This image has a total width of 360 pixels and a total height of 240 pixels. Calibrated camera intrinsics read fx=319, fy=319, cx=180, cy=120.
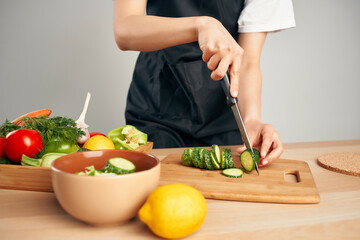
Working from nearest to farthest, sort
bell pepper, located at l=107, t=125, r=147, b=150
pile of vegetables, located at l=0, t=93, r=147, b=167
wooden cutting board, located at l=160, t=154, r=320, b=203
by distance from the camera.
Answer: wooden cutting board, located at l=160, t=154, r=320, b=203 < pile of vegetables, located at l=0, t=93, r=147, b=167 < bell pepper, located at l=107, t=125, r=147, b=150

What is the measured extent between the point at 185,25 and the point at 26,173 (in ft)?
2.34

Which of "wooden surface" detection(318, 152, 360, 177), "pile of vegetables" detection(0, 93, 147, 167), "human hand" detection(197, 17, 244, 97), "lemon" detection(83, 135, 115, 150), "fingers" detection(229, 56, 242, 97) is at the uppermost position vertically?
"human hand" detection(197, 17, 244, 97)

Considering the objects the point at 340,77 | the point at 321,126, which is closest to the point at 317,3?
the point at 340,77

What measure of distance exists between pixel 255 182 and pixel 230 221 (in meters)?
0.28

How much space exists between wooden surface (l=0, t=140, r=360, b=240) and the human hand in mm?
426

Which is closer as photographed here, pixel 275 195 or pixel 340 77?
pixel 275 195

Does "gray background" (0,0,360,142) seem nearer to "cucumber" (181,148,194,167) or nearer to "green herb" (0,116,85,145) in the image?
"green herb" (0,116,85,145)

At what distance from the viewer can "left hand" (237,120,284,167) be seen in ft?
3.78

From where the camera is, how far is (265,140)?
1.21 m

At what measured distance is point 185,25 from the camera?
3.77 ft

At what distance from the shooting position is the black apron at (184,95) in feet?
5.43

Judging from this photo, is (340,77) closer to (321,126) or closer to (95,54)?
(321,126)

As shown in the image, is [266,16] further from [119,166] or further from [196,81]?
[119,166]

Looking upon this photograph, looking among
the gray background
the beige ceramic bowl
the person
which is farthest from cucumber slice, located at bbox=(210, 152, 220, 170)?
the gray background
